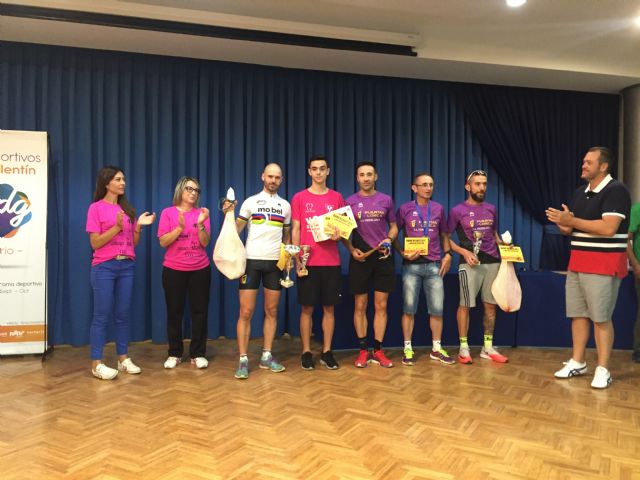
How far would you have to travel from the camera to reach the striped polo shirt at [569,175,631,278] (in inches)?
128

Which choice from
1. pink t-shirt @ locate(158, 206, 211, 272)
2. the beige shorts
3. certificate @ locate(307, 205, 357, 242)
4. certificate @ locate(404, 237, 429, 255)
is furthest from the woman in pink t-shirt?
the beige shorts

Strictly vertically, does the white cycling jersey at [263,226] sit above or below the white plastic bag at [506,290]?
above

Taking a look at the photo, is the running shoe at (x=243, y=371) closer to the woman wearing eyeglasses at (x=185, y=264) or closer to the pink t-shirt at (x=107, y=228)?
the woman wearing eyeglasses at (x=185, y=264)

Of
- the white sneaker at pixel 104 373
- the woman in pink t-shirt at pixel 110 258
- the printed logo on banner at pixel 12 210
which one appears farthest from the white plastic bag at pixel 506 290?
the printed logo on banner at pixel 12 210

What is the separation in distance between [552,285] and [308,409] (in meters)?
2.75

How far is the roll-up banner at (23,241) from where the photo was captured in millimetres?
3957

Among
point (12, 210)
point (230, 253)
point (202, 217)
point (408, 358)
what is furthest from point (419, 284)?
point (12, 210)

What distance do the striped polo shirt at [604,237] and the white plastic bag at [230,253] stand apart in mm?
2418

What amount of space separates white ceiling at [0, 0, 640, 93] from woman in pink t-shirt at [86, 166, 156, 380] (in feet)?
4.49

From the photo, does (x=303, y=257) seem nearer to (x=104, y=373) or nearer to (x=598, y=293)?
(x=104, y=373)

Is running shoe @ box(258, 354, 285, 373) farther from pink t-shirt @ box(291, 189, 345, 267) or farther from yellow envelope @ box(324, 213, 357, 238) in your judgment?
yellow envelope @ box(324, 213, 357, 238)

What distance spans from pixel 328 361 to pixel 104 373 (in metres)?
1.64

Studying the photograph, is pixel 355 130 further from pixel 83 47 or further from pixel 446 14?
pixel 83 47

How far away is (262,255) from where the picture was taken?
11.8 feet
